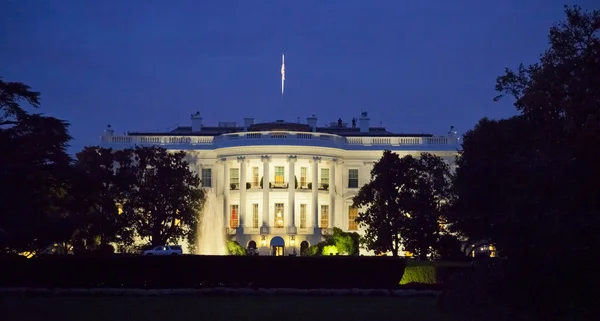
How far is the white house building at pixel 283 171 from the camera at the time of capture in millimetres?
66688

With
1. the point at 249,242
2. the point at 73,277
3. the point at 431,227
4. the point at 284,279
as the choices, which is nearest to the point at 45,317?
the point at 73,277

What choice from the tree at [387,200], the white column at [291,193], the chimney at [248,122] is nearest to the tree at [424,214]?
the tree at [387,200]

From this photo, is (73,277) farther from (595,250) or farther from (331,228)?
(331,228)

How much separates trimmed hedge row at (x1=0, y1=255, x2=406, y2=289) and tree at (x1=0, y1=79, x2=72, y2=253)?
1309 mm

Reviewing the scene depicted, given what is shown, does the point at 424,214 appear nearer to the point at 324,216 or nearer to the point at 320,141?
the point at 324,216

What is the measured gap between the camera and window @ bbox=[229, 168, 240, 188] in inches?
2738

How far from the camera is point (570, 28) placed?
2328cm

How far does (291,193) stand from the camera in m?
67.0

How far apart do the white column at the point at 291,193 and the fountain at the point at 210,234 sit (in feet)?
19.0

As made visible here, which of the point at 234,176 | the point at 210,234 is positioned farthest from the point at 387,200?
the point at 234,176

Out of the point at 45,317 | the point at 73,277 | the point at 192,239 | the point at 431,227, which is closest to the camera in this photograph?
the point at 45,317

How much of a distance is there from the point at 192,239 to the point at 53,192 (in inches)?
673

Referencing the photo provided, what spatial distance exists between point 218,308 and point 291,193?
42183mm

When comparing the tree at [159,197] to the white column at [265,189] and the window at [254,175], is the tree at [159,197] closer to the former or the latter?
the white column at [265,189]
